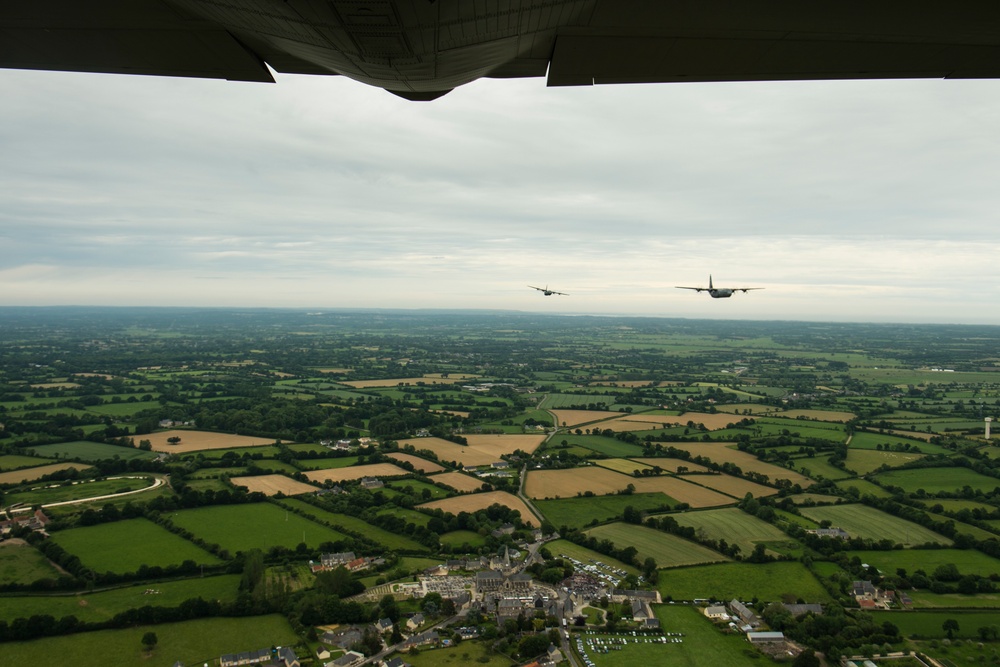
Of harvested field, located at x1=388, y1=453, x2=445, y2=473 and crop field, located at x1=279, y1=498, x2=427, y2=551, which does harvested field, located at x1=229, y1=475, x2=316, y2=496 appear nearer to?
crop field, located at x1=279, y1=498, x2=427, y2=551

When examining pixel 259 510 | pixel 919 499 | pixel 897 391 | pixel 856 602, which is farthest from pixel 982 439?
pixel 259 510

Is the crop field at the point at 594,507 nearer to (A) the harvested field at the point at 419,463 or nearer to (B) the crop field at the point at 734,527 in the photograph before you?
(B) the crop field at the point at 734,527

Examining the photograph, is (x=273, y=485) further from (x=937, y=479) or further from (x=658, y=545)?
(x=937, y=479)

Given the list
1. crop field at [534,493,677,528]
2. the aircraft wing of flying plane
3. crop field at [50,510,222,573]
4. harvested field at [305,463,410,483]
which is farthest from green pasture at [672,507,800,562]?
the aircraft wing of flying plane

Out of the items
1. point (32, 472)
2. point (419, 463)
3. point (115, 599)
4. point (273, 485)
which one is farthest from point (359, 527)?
point (32, 472)

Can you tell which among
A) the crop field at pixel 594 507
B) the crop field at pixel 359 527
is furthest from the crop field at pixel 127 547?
the crop field at pixel 594 507

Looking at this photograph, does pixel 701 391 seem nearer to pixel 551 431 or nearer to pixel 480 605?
pixel 551 431

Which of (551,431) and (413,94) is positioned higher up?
(413,94)
